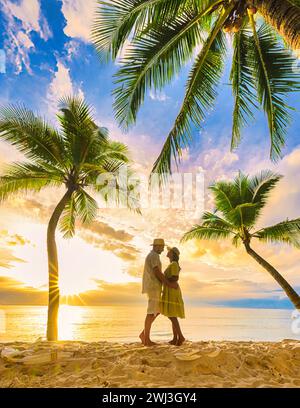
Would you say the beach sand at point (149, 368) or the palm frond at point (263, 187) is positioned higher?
the palm frond at point (263, 187)

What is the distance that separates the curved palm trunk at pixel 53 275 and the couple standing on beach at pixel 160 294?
3.87 m

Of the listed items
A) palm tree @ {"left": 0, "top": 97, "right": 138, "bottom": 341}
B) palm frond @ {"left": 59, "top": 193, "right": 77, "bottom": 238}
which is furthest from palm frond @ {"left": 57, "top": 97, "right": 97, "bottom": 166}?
palm frond @ {"left": 59, "top": 193, "right": 77, "bottom": 238}

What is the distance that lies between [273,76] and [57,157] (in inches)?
243

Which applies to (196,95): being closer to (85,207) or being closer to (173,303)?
(173,303)

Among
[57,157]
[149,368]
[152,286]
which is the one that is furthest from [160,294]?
[57,157]

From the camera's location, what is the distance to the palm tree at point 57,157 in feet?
30.1

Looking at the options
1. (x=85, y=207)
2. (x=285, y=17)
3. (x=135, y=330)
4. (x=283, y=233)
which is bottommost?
(x=135, y=330)

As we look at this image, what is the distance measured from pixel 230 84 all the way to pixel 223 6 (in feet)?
5.52

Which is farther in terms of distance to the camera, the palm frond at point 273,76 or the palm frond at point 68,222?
the palm frond at point 68,222

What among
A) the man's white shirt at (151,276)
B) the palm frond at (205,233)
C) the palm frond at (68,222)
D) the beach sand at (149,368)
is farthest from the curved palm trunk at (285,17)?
the palm frond at (205,233)

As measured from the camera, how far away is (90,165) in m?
9.65

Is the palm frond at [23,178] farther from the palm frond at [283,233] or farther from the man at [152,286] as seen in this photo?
the palm frond at [283,233]

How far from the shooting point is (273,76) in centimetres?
603
